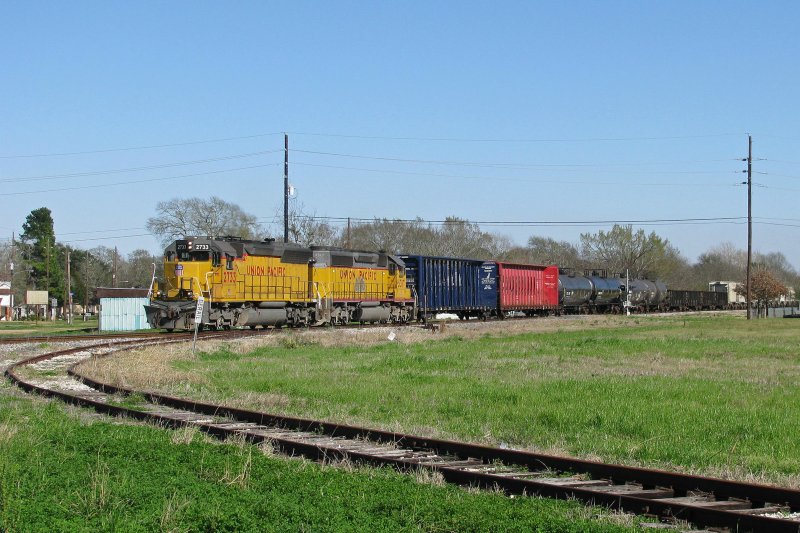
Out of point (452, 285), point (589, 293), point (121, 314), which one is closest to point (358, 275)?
point (452, 285)

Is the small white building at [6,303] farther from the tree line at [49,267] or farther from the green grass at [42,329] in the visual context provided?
the green grass at [42,329]

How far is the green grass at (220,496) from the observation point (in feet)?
19.8

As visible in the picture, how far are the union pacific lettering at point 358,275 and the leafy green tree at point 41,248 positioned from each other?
238ft

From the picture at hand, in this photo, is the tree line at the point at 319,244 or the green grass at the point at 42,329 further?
the tree line at the point at 319,244

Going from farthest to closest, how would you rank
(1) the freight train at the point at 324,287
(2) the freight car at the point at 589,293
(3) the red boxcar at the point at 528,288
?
(2) the freight car at the point at 589,293, (3) the red boxcar at the point at 528,288, (1) the freight train at the point at 324,287

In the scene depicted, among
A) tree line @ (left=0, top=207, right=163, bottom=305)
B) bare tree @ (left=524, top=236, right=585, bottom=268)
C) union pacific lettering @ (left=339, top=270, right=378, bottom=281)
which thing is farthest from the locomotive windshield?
bare tree @ (left=524, top=236, right=585, bottom=268)

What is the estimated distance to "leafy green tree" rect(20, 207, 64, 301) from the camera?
101 metres

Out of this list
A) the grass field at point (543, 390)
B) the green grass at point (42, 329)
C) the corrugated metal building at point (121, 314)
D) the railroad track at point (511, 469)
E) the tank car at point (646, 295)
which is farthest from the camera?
the tank car at point (646, 295)

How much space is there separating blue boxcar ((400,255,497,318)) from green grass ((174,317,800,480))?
57.8 ft

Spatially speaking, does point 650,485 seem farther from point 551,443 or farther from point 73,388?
point 73,388

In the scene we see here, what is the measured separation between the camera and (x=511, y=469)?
859 centimetres

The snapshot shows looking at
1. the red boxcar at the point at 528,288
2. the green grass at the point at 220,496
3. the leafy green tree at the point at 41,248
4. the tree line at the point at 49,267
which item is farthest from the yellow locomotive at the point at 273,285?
the leafy green tree at the point at 41,248

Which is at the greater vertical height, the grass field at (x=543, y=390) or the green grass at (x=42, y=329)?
the grass field at (x=543, y=390)

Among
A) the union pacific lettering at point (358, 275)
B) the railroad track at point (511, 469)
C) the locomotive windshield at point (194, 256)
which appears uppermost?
the locomotive windshield at point (194, 256)
